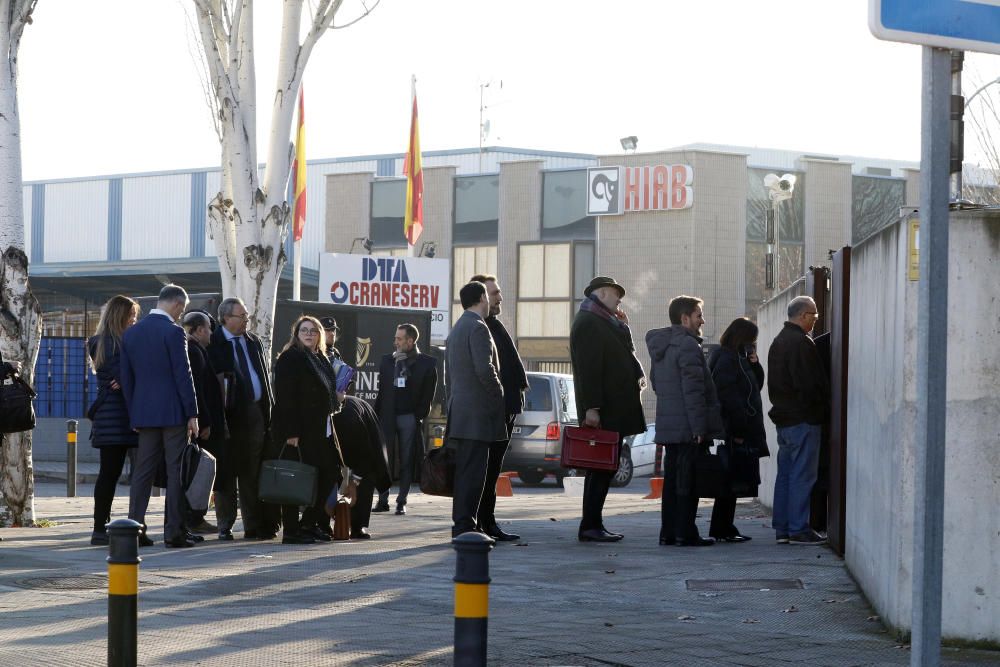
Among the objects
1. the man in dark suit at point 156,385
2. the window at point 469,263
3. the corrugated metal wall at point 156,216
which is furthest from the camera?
the corrugated metal wall at point 156,216

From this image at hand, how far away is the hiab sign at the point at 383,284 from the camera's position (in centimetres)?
3002

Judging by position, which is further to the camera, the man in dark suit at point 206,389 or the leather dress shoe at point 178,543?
the man in dark suit at point 206,389

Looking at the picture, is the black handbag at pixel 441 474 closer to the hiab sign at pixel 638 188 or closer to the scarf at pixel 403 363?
the scarf at pixel 403 363

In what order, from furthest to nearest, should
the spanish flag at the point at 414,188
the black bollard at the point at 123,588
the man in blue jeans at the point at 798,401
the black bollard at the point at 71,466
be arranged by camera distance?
the spanish flag at the point at 414,188
the black bollard at the point at 71,466
the man in blue jeans at the point at 798,401
the black bollard at the point at 123,588

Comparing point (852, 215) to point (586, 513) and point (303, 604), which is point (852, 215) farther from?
point (303, 604)

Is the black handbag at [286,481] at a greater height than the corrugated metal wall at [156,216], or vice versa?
the corrugated metal wall at [156,216]

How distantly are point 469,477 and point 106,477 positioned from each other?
2.75m

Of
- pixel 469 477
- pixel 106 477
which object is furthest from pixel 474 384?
pixel 106 477

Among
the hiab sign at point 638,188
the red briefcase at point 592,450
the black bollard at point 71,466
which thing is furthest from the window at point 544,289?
the red briefcase at point 592,450

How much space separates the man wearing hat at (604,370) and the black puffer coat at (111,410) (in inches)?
132

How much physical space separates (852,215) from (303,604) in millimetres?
44218

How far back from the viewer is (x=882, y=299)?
26.2ft

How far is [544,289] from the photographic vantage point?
5075cm

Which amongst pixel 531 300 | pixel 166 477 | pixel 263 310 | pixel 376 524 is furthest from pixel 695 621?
pixel 531 300
